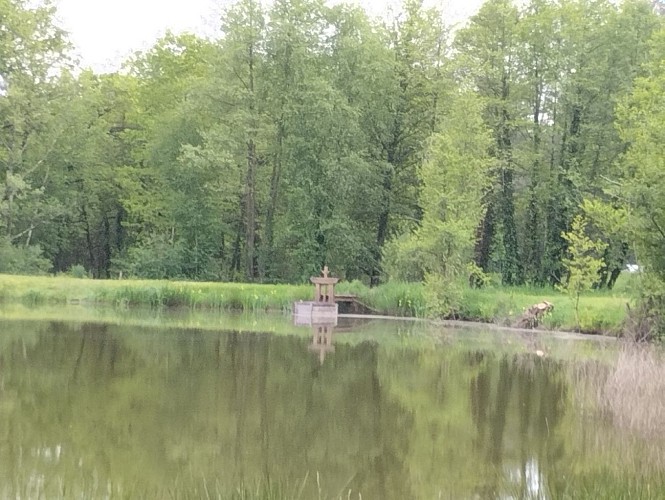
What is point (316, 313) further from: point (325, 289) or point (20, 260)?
point (20, 260)

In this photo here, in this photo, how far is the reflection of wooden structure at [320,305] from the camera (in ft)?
84.1

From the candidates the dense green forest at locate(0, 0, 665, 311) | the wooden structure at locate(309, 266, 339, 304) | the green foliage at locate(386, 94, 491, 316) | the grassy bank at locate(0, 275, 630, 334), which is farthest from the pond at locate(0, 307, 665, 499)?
the dense green forest at locate(0, 0, 665, 311)

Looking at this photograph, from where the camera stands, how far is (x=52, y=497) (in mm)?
5738

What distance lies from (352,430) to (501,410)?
265cm

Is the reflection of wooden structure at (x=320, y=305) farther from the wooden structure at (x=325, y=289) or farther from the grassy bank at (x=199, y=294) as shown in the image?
the grassy bank at (x=199, y=294)

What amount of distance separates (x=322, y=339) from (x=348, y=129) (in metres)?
15.6

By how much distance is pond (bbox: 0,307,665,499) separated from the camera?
654 centimetres

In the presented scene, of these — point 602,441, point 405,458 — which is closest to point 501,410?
point 602,441

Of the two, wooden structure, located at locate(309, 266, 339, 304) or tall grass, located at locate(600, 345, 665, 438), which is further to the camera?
wooden structure, located at locate(309, 266, 339, 304)

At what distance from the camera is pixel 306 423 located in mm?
9180

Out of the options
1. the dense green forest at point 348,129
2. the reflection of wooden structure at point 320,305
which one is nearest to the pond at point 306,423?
the reflection of wooden structure at point 320,305

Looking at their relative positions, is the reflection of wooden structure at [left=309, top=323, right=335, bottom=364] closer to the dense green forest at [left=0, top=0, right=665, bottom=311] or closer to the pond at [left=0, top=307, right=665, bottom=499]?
the pond at [left=0, top=307, right=665, bottom=499]

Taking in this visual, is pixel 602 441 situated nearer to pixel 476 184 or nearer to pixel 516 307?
pixel 516 307

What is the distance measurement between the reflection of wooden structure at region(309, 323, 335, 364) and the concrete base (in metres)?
0.89
